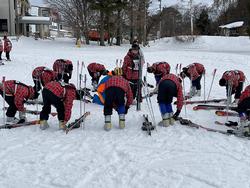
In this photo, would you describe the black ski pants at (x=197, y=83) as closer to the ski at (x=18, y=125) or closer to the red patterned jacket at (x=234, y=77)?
the red patterned jacket at (x=234, y=77)

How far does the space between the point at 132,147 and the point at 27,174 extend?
186cm

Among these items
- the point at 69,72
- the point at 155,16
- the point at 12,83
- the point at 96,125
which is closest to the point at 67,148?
the point at 96,125

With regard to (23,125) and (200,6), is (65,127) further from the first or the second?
(200,6)

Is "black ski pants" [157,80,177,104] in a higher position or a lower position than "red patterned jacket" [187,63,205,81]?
lower

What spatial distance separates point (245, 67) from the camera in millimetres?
17453

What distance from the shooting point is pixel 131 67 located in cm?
991

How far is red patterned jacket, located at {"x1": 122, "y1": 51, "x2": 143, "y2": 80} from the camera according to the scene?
9.78 meters

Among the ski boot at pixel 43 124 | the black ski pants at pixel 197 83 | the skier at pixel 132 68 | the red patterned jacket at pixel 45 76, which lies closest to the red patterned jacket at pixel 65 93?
the ski boot at pixel 43 124

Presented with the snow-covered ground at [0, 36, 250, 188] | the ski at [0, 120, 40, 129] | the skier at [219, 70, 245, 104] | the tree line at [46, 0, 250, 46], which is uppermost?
the tree line at [46, 0, 250, 46]

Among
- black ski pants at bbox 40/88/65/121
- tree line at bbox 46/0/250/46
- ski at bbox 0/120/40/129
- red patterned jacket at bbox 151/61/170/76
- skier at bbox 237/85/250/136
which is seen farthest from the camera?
tree line at bbox 46/0/250/46

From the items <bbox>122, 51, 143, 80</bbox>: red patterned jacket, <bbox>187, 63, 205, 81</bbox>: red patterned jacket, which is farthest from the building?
<bbox>122, 51, 143, 80</bbox>: red patterned jacket

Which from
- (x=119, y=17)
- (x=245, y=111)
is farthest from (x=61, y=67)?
(x=119, y=17)

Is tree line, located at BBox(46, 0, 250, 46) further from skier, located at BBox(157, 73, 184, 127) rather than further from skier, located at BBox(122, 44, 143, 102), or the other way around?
skier, located at BBox(157, 73, 184, 127)

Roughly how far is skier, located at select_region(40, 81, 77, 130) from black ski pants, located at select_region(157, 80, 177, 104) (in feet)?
5.88
